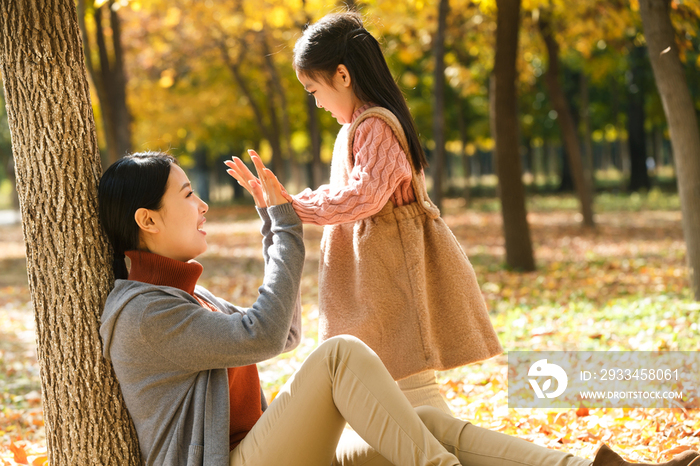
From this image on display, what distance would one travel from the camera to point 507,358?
514 centimetres

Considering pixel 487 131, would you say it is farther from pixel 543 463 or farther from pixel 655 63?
pixel 543 463

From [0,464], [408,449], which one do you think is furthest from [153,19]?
[408,449]

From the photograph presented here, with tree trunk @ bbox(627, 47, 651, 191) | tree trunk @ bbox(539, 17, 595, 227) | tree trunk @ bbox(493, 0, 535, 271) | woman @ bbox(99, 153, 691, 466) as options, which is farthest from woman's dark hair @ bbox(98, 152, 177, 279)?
tree trunk @ bbox(627, 47, 651, 191)

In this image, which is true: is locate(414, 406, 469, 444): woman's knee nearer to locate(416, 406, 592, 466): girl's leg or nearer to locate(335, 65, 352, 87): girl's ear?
locate(416, 406, 592, 466): girl's leg

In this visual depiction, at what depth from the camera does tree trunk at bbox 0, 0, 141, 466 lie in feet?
7.91

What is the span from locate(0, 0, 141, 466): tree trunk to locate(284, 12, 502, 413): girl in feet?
2.68

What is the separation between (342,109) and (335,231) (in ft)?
1.65

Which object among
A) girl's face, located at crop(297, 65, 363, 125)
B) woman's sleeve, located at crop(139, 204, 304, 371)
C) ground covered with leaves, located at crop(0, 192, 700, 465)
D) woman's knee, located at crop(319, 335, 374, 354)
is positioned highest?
girl's face, located at crop(297, 65, 363, 125)

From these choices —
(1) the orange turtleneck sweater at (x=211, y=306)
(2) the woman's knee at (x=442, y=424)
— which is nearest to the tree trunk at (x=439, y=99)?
(2) the woman's knee at (x=442, y=424)

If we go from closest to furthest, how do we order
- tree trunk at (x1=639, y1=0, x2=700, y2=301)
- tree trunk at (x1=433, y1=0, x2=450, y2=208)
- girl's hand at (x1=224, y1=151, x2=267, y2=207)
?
girl's hand at (x1=224, y1=151, x2=267, y2=207) < tree trunk at (x1=639, y1=0, x2=700, y2=301) < tree trunk at (x1=433, y1=0, x2=450, y2=208)

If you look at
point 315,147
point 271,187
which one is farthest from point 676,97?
point 315,147

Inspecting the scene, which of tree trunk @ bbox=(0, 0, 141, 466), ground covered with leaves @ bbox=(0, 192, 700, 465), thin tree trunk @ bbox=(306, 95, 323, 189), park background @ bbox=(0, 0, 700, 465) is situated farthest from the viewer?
thin tree trunk @ bbox=(306, 95, 323, 189)

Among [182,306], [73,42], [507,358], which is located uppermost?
[73,42]

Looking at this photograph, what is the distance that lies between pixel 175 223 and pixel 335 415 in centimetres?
89
